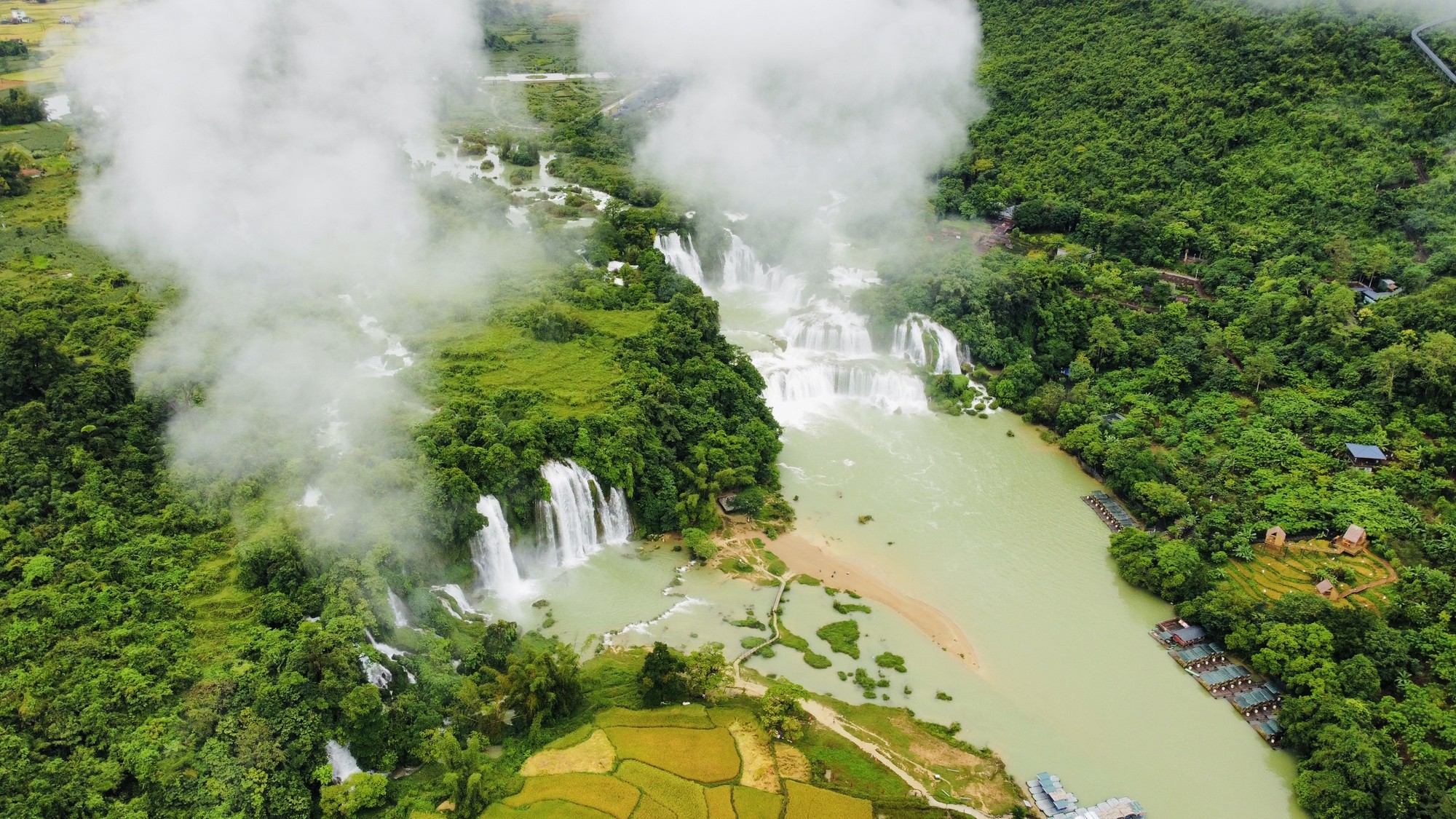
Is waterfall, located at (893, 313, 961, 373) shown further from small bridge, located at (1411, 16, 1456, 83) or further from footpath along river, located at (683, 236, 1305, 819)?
small bridge, located at (1411, 16, 1456, 83)

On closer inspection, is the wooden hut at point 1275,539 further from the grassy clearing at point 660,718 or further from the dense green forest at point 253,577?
the grassy clearing at point 660,718

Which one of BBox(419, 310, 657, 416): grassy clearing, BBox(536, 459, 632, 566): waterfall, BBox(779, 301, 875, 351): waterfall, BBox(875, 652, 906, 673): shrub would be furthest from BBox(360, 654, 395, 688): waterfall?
BBox(779, 301, 875, 351): waterfall

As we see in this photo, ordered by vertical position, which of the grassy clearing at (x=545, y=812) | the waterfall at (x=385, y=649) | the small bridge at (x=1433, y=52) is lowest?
the grassy clearing at (x=545, y=812)

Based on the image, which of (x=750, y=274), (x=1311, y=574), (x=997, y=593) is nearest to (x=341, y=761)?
(x=997, y=593)

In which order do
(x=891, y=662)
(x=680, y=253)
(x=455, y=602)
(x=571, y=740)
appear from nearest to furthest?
(x=571, y=740) → (x=891, y=662) → (x=455, y=602) → (x=680, y=253)

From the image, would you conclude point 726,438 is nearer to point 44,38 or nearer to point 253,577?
point 253,577

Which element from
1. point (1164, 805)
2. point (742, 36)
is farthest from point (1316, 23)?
point (1164, 805)

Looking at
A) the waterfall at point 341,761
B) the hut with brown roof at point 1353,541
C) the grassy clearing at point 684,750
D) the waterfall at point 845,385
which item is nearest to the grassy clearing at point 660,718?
the grassy clearing at point 684,750
